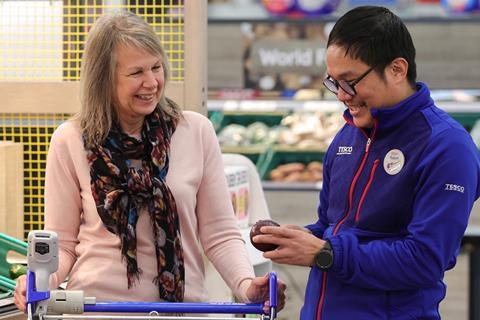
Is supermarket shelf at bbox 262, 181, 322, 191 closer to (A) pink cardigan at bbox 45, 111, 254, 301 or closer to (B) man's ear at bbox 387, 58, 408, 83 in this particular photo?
(A) pink cardigan at bbox 45, 111, 254, 301

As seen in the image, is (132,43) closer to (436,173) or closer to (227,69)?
(436,173)

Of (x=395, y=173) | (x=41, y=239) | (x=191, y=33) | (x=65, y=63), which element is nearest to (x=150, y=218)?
(x=41, y=239)

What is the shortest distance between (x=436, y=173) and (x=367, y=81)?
0.97 ft

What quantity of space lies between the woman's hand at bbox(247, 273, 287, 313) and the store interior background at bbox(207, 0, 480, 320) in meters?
4.82

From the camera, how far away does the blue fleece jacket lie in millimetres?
2441

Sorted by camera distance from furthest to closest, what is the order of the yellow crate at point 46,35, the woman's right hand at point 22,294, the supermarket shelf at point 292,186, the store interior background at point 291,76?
the store interior background at point 291,76
the supermarket shelf at point 292,186
the yellow crate at point 46,35
the woman's right hand at point 22,294

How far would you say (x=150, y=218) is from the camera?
113 inches

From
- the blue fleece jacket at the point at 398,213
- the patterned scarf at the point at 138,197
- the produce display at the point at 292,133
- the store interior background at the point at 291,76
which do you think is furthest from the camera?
the produce display at the point at 292,133

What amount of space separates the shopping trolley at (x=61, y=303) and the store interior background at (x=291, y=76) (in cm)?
500

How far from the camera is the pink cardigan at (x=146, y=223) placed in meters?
2.88

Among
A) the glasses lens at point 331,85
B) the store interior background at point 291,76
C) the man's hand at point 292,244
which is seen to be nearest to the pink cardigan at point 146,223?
the man's hand at point 292,244

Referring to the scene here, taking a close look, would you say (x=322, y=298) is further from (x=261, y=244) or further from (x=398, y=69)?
(x=398, y=69)

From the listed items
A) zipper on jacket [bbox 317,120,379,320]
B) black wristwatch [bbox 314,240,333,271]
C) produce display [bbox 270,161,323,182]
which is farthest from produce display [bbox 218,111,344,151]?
black wristwatch [bbox 314,240,333,271]

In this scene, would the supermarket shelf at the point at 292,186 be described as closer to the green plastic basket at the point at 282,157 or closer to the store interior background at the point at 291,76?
the store interior background at the point at 291,76
